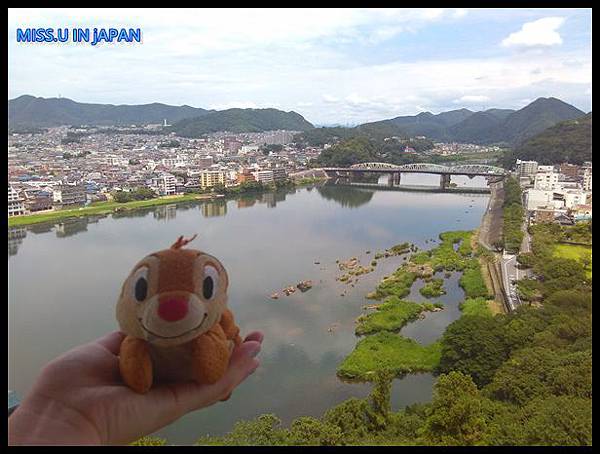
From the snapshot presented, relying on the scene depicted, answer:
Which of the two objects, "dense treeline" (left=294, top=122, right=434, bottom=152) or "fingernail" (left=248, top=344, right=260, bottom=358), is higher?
"dense treeline" (left=294, top=122, right=434, bottom=152)

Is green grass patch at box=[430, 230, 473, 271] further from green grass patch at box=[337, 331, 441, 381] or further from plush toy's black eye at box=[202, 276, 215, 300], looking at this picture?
plush toy's black eye at box=[202, 276, 215, 300]

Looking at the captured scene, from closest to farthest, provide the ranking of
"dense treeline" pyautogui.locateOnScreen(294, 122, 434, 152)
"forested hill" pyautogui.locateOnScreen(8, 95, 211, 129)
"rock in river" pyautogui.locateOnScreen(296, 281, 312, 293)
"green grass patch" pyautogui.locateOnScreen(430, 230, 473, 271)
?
1. "rock in river" pyautogui.locateOnScreen(296, 281, 312, 293)
2. "green grass patch" pyautogui.locateOnScreen(430, 230, 473, 271)
3. "dense treeline" pyautogui.locateOnScreen(294, 122, 434, 152)
4. "forested hill" pyautogui.locateOnScreen(8, 95, 211, 129)

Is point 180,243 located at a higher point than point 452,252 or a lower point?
higher

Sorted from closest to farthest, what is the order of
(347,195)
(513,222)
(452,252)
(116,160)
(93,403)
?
Result: (93,403) < (452,252) < (513,222) < (347,195) < (116,160)

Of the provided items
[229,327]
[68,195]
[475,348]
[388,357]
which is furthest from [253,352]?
[68,195]

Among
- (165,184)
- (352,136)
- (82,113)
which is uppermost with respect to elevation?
(82,113)

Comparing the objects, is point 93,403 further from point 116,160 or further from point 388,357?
point 116,160

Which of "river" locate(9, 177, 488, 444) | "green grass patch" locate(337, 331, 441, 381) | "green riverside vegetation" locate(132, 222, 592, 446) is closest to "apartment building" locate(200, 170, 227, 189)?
"river" locate(9, 177, 488, 444)

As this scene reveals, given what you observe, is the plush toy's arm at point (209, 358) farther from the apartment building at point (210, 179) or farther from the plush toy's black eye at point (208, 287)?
the apartment building at point (210, 179)
